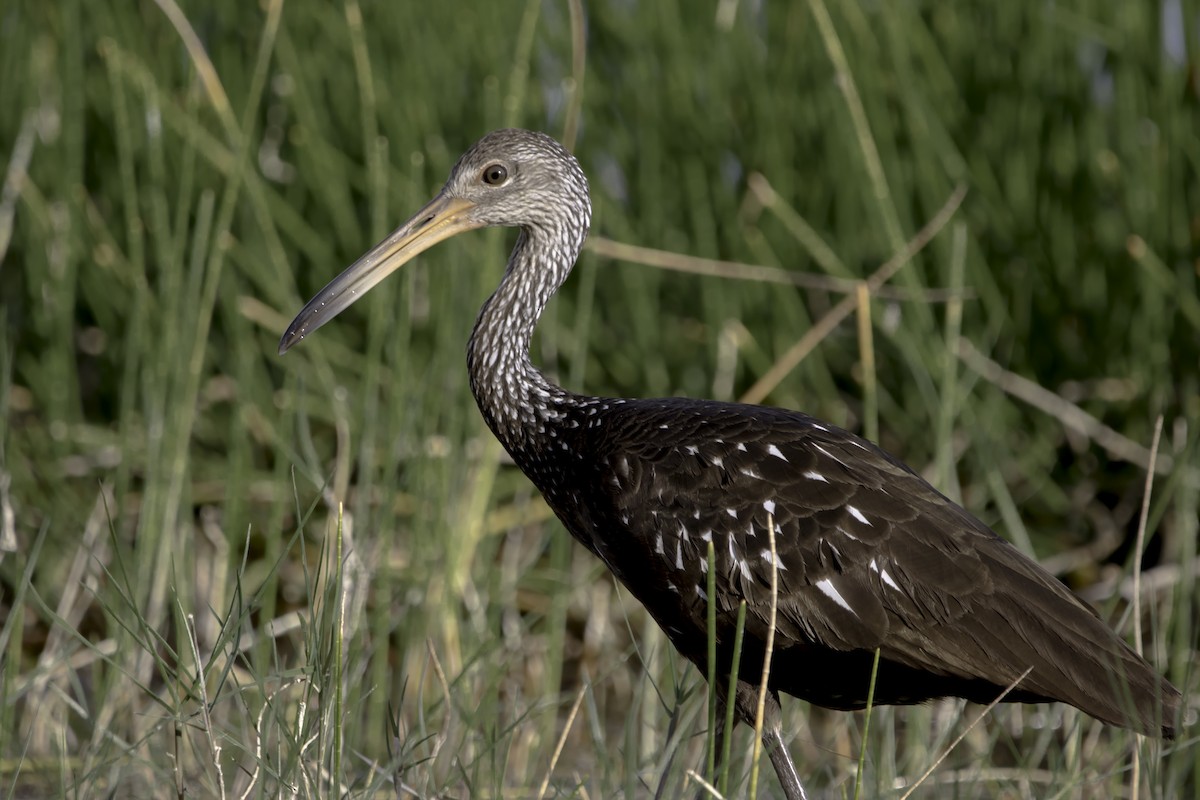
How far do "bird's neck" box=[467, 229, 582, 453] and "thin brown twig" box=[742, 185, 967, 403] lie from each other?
1.20 metres

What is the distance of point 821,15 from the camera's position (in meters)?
4.70

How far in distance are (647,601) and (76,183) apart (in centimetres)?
299

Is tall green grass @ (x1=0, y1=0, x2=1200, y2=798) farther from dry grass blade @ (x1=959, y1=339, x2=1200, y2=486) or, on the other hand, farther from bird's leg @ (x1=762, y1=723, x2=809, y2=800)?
bird's leg @ (x1=762, y1=723, x2=809, y2=800)

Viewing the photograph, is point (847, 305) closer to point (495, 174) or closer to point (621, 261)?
point (621, 261)

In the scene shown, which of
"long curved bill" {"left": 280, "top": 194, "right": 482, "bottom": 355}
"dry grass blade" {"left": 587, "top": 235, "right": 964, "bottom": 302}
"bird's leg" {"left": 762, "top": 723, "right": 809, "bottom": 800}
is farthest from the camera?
"dry grass blade" {"left": 587, "top": 235, "right": 964, "bottom": 302}

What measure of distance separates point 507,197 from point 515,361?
43cm

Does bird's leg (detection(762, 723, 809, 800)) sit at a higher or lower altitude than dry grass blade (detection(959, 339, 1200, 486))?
lower

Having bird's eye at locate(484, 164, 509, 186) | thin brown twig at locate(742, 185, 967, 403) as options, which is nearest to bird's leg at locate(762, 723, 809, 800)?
bird's eye at locate(484, 164, 509, 186)

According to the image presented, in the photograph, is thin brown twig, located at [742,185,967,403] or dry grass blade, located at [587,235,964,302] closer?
thin brown twig, located at [742,185,967,403]

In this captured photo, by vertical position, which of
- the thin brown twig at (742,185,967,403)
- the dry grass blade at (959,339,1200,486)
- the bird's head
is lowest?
the dry grass blade at (959,339,1200,486)

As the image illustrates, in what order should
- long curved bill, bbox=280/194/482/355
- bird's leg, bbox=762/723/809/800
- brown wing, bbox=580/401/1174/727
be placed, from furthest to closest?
long curved bill, bbox=280/194/482/355 < bird's leg, bbox=762/723/809/800 < brown wing, bbox=580/401/1174/727

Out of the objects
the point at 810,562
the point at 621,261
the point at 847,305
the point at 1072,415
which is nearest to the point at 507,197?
the point at 810,562

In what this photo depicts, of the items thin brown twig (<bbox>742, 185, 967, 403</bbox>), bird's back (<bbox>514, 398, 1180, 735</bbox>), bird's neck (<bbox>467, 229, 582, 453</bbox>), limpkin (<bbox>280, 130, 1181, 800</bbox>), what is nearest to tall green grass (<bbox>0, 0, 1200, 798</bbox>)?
thin brown twig (<bbox>742, 185, 967, 403</bbox>)

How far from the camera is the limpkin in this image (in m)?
3.21
